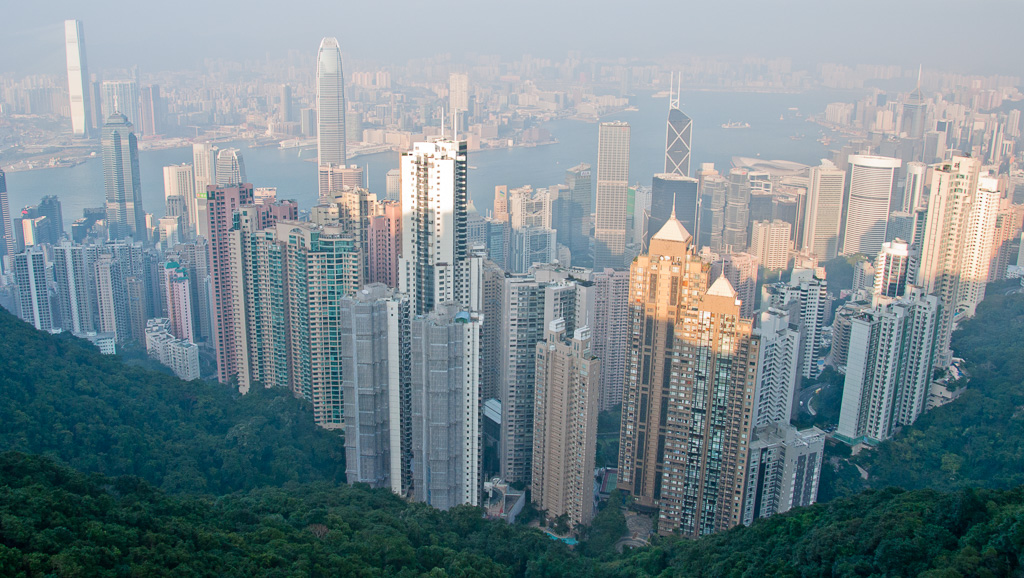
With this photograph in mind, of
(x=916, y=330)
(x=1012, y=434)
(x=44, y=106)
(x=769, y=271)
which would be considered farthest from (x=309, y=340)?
(x=44, y=106)

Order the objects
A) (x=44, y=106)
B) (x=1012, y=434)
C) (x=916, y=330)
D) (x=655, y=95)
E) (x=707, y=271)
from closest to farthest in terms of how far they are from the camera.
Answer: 1. (x=707, y=271)
2. (x=1012, y=434)
3. (x=916, y=330)
4. (x=44, y=106)
5. (x=655, y=95)

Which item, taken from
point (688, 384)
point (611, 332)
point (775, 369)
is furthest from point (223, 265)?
point (775, 369)

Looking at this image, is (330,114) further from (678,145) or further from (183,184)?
(678,145)

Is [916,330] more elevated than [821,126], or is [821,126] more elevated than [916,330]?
[821,126]

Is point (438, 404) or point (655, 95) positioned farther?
point (655, 95)

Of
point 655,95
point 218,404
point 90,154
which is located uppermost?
point 655,95

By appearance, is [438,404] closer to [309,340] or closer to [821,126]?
[309,340]
